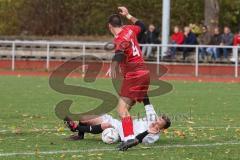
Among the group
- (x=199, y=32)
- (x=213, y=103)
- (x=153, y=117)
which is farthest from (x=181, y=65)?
(x=153, y=117)

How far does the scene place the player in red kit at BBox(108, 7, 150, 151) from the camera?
11.8 metres

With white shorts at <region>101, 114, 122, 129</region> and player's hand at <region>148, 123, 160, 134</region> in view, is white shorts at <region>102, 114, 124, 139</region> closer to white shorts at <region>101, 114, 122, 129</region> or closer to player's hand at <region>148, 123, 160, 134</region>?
white shorts at <region>101, 114, 122, 129</region>

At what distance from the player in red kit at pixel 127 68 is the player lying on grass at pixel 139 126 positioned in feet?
1.18

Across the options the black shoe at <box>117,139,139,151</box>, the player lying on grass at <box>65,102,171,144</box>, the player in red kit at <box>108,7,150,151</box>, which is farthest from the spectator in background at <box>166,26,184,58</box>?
the black shoe at <box>117,139,139,151</box>

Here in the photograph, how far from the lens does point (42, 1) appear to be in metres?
47.8

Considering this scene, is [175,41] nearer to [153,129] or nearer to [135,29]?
[135,29]

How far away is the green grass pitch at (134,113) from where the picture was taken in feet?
36.7

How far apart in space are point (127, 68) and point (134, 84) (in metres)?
0.27

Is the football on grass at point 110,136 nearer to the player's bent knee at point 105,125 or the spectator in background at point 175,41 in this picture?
the player's bent knee at point 105,125

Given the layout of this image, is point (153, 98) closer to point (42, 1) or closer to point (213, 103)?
point (213, 103)

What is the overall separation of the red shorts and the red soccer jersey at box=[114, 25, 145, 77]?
8cm

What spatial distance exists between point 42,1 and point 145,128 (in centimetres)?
3634

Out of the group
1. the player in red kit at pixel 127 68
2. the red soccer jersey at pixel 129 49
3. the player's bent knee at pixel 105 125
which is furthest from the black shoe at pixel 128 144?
the red soccer jersey at pixel 129 49

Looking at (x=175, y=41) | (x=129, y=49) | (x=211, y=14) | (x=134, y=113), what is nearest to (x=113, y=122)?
(x=129, y=49)
